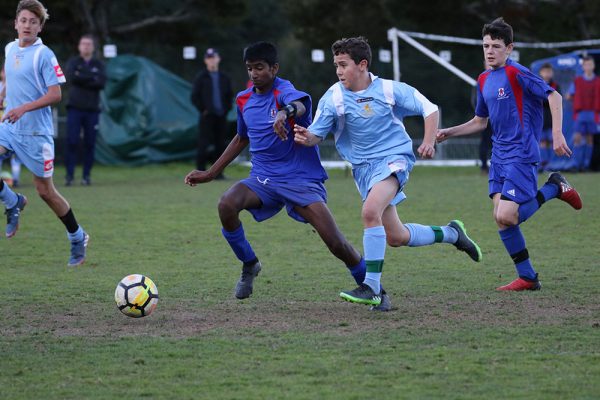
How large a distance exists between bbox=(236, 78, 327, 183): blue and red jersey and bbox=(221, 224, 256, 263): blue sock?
0.41m

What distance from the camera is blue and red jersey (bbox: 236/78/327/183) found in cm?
692

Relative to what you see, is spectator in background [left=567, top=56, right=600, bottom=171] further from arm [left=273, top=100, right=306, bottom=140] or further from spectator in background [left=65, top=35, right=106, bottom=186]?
arm [left=273, top=100, right=306, bottom=140]

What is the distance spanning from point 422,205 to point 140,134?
31.0ft

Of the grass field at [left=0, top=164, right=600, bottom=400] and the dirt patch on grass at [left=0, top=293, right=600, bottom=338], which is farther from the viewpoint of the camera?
the dirt patch on grass at [left=0, top=293, right=600, bottom=338]

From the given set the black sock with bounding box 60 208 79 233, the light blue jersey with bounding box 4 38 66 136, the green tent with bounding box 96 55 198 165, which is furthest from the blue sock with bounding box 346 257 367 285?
the green tent with bounding box 96 55 198 165

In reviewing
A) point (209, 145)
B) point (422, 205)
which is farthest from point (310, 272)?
point (209, 145)

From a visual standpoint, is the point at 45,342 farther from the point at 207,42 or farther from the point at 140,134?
the point at 207,42

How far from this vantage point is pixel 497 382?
4.81 m

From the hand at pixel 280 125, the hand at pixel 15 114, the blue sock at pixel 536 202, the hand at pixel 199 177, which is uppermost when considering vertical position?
the hand at pixel 280 125

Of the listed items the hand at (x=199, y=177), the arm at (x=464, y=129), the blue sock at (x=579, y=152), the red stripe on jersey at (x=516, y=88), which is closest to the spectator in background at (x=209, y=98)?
the blue sock at (x=579, y=152)

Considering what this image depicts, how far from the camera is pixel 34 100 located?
8.91 metres

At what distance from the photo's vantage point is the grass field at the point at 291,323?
4859mm

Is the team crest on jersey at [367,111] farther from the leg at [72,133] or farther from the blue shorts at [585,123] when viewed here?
the blue shorts at [585,123]

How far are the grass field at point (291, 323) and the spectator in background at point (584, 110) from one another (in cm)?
817
